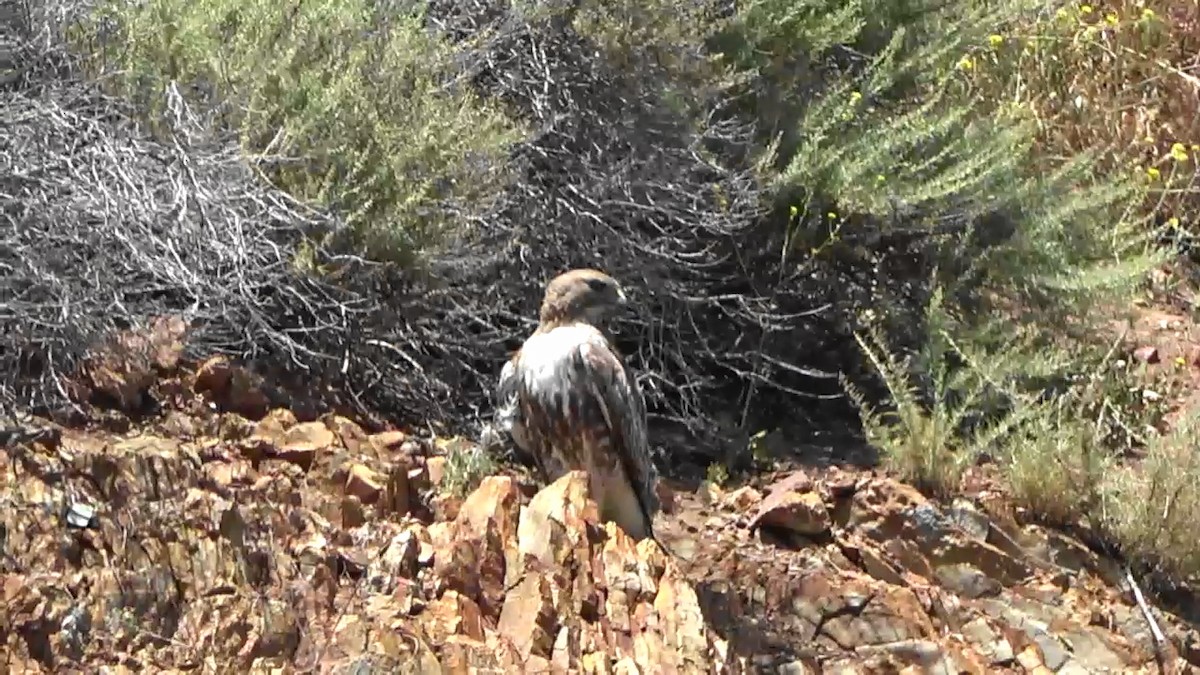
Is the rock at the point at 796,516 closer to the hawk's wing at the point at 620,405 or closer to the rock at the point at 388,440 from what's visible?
the hawk's wing at the point at 620,405

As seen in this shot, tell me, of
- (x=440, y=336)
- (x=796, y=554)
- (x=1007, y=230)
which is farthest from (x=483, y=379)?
(x=1007, y=230)

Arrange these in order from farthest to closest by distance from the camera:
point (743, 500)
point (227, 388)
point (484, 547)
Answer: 1. point (743, 500)
2. point (227, 388)
3. point (484, 547)

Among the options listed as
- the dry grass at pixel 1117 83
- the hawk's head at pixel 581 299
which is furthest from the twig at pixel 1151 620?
the dry grass at pixel 1117 83

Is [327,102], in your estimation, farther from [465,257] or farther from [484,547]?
[484,547]

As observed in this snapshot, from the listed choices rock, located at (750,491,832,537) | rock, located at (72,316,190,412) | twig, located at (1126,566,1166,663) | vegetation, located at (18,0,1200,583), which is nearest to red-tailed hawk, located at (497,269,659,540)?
vegetation, located at (18,0,1200,583)

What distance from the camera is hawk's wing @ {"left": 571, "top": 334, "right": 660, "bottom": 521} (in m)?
6.68

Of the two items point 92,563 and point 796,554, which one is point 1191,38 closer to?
point 796,554

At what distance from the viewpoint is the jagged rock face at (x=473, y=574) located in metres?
5.12

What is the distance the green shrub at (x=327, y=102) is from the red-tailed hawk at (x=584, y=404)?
57cm

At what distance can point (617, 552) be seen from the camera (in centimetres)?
592

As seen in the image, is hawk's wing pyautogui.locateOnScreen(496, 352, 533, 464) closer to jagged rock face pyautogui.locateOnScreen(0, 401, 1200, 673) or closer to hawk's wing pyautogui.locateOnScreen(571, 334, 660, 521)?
jagged rock face pyautogui.locateOnScreen(0, 401, 1200, 673)

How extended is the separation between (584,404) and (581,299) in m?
0.40

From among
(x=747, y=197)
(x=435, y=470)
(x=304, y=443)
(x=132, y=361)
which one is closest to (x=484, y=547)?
(x=435, y=470)

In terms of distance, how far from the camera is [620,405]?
263 inches
